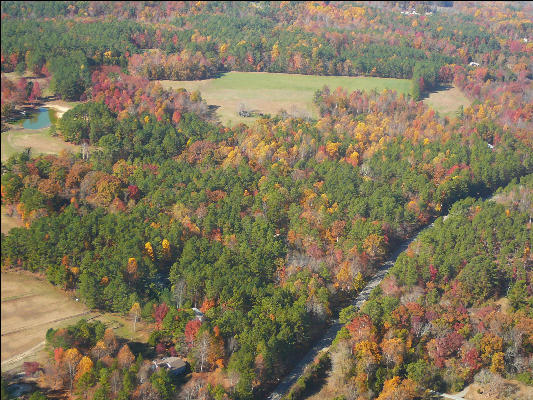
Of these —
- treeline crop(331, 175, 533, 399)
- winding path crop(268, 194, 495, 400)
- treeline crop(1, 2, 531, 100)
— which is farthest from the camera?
treeline crop(1, 2, 531, 100)

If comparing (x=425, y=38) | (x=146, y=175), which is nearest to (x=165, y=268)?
(x=146, y=175)

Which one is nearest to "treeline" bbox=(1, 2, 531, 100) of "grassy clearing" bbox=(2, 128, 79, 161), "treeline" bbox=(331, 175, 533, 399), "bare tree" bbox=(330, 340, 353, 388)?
"grassy clearing" bbox=(2, 128, 79, 161)

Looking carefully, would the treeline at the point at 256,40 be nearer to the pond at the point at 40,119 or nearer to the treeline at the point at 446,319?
the pond at the point at 40,119

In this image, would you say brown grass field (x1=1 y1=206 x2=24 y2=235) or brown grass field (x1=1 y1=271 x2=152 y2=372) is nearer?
brown grass field (x1=1 y1=271 x2=152 y2=372)

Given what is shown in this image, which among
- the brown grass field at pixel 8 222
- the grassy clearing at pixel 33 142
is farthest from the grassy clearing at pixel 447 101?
the brown grass field at pixel 8 222

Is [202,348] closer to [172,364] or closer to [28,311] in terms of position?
[172,364]

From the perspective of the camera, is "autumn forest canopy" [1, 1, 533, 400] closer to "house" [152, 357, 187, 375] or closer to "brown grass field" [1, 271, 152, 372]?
"house" [152, 357, 187, 375]
